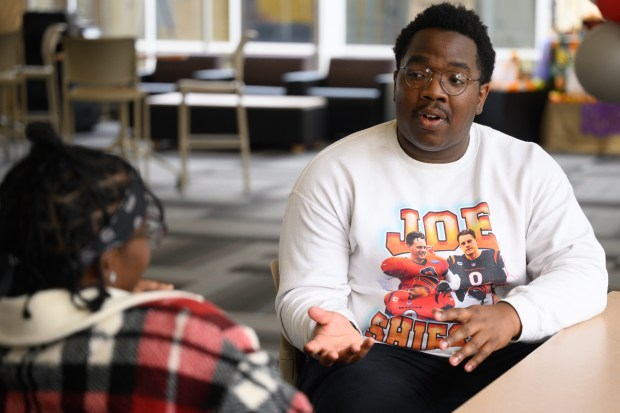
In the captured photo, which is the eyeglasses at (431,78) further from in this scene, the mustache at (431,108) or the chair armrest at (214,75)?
the chair armrest at (214,75)

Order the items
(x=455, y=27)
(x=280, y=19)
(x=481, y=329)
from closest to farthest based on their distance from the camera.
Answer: (x=481, y=329), (x=455, y=27), (x=280, y=19)

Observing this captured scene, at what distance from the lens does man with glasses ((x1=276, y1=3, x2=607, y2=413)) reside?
1764 mm

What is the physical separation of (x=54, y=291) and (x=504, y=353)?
1016mm

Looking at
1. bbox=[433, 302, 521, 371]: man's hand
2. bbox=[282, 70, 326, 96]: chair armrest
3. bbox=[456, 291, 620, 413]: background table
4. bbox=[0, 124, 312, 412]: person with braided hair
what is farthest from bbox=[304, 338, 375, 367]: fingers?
bbox=[282, 70, 326, 96]: chair armrest

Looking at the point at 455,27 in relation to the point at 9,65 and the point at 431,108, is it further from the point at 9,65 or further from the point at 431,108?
the point at 9,65

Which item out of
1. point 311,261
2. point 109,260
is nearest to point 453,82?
point 311,261

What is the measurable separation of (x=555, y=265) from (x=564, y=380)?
0.52 metres

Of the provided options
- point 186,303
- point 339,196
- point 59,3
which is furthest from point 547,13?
point 186,303

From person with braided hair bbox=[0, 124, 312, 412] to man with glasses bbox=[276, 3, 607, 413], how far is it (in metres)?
0.60

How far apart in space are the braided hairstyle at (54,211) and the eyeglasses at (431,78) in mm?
941

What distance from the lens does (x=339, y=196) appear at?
1.92 meters

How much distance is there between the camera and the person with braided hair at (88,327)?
3.58ft

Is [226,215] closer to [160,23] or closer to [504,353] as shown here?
[504,353]

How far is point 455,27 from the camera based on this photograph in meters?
1.96
